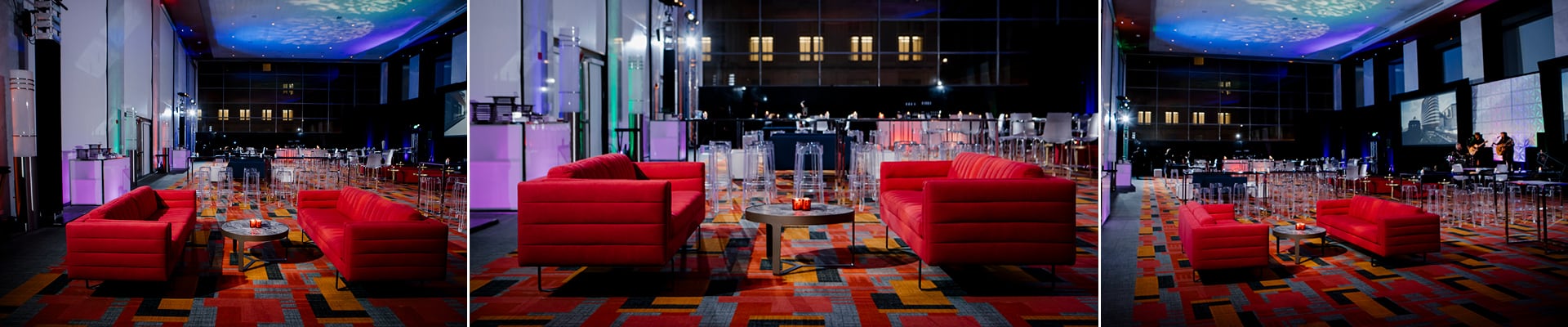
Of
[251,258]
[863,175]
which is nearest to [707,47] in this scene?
[863,175]

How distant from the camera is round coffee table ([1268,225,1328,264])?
3213 mm

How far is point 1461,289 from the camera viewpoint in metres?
3.11

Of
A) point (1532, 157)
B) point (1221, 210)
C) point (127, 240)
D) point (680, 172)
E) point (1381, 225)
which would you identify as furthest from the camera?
point (680, 172)

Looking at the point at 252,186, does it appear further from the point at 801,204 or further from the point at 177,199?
the point at 801,204

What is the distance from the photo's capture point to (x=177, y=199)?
3602 millimetres

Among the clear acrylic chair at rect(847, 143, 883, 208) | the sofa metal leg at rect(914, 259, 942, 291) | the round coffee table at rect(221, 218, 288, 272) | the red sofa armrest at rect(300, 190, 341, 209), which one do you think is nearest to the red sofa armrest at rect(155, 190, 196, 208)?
the round coffee table at rect(221, 218, 288, 272)

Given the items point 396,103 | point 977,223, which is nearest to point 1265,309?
point 977,223

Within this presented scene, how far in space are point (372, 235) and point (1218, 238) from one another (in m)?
3.48

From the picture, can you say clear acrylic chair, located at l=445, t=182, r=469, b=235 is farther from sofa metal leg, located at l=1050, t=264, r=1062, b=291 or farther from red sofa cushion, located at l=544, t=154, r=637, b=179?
sofa metal leg, located at l=1050, t=264, r=1062, b=291

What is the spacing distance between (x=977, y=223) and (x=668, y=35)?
8.24 metres

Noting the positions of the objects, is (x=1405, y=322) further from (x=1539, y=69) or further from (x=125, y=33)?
(x=125, y=33)

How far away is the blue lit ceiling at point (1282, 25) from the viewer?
3.17 meters

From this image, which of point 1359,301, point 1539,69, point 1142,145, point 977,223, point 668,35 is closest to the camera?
point 1539,69

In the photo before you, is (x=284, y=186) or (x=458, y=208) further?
(x=458, y=208)
